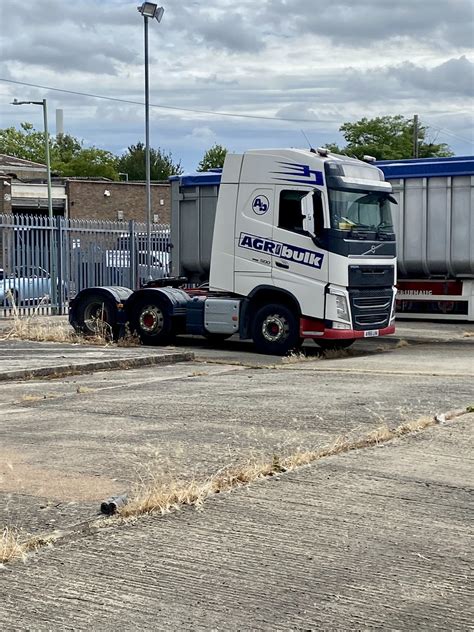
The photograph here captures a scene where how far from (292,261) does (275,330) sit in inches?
48.8

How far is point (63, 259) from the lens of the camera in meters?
26.4

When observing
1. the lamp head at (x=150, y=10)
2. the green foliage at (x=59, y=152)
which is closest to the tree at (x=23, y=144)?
the green foliage at (x=59, y=152)

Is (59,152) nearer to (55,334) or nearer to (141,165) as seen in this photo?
(141,165)

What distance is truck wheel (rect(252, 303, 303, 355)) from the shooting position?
17.7 m

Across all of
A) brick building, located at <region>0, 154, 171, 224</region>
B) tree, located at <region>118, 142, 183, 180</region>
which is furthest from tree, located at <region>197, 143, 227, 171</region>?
brick building, located at <region>0, 154, 171, 224</region>

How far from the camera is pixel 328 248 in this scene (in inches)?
671

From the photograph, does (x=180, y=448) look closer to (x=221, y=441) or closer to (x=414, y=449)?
(x=221, y=441)

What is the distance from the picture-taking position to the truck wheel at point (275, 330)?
17.7 metres

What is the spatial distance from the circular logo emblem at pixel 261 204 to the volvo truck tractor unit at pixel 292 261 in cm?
2

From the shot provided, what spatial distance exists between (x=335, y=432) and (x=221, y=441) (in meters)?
1.12

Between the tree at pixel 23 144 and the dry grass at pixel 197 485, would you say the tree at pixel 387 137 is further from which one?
the dry grass at pixel 197 485

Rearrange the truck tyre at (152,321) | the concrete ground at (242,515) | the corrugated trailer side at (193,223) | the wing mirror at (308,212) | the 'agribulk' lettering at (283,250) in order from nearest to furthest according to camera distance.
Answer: the concrete ground at (242,515) < the wing mirror at (308,212) < the 'agribulk' lettering at (283,250) < the truck tyre at (152,321) < the corrugated trailer side at (193,223)

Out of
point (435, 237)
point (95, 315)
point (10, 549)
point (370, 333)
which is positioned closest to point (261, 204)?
point (370, 333)

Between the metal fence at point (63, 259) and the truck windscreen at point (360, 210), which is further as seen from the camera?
the metal fence at point (63, 259)
